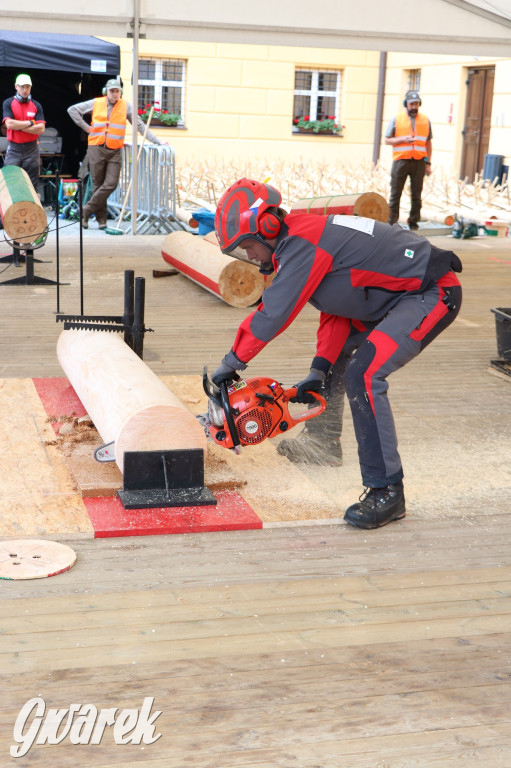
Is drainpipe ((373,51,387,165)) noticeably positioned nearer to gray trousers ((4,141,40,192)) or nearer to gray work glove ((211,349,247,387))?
gray trousers ((4,141,40,192))

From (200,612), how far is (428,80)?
66.4 feet

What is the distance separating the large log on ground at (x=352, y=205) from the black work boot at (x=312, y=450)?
650cm

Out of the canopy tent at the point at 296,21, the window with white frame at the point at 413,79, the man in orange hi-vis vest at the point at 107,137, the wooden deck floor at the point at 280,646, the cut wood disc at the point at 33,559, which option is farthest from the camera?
the window with white frame at the point at 413,79

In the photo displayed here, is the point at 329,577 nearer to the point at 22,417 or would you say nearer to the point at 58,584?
the point at 58,584

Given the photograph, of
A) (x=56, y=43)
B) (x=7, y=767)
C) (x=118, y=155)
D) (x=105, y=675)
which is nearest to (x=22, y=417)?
(x=105, y=675)

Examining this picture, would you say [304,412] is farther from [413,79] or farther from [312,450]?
[413,79]

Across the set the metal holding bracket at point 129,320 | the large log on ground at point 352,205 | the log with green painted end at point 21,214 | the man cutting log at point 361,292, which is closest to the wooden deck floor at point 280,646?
the man cutting log at point 361,292

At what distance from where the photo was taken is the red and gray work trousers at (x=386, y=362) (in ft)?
13.5

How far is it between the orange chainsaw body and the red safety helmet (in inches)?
26.4

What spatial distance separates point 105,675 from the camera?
9.74 ft

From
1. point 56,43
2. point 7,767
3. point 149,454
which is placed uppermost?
point 56,43

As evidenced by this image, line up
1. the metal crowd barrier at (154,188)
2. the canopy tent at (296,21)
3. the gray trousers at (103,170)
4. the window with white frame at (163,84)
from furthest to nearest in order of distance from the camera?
the window with white frame at (163,84), the metal crowd barrier at (154,188), the gray trousers at (103,170), the canopy tent at (296,21)

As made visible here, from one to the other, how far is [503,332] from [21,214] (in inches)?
207

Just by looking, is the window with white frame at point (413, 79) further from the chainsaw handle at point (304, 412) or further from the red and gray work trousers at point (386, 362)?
the red and gray work trousers at point (386, 362)
